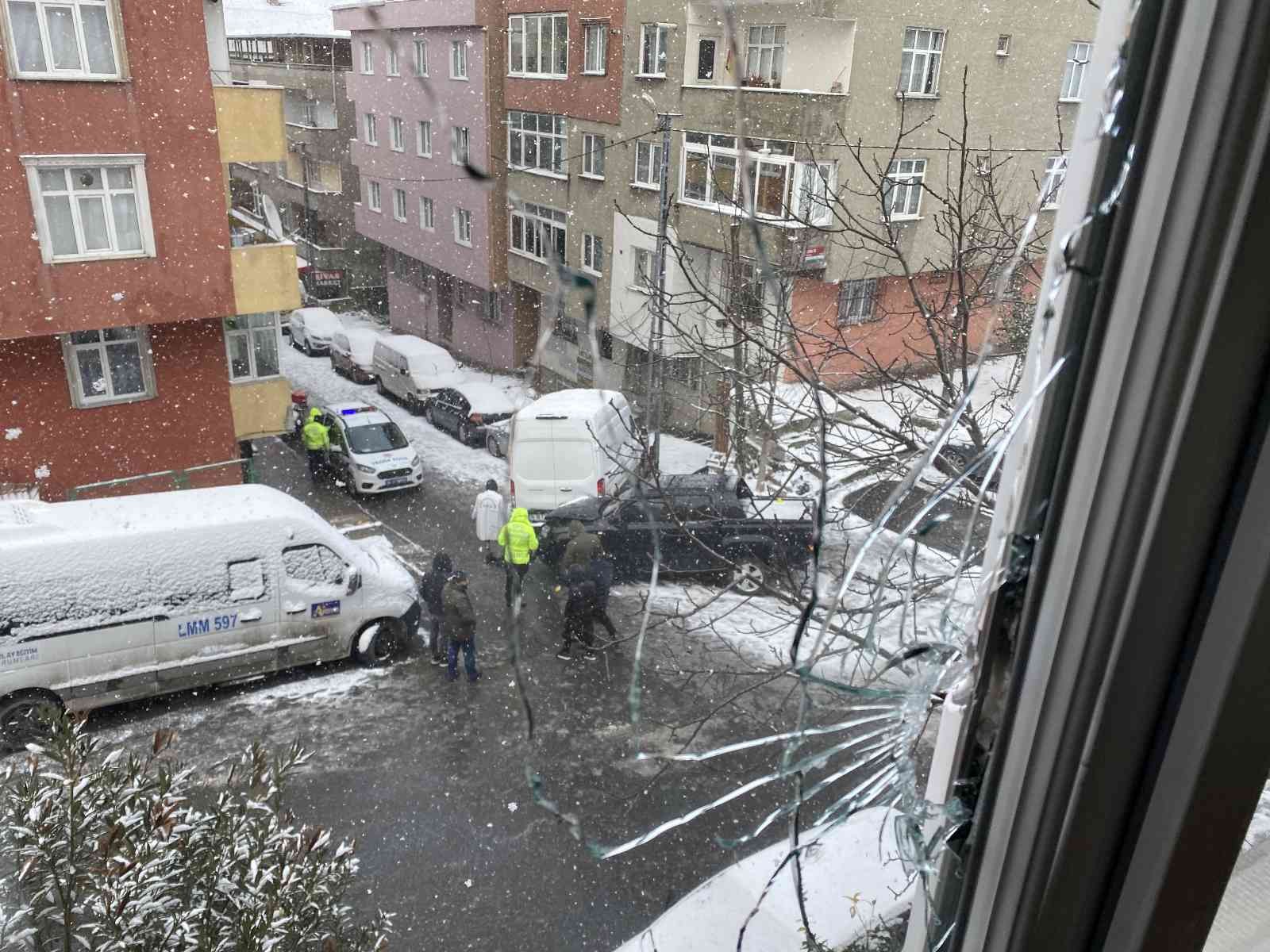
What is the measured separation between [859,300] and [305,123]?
171 inches

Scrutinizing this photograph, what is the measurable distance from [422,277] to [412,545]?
178cm

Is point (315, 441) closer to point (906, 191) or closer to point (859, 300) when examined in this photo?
point (859, 300)

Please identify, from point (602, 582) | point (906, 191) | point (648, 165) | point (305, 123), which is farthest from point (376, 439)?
point (648, 165)

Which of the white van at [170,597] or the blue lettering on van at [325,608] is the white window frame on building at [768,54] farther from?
the blue lettering on van at [325,608]

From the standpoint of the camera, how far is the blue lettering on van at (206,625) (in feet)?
11.9

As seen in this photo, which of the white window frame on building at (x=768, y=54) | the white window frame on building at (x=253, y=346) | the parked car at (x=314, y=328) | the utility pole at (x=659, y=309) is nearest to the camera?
the white window frame on building at (x=768, y=54)

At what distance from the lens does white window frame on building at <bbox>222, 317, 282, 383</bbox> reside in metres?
6.15

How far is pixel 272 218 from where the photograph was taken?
5.97 m

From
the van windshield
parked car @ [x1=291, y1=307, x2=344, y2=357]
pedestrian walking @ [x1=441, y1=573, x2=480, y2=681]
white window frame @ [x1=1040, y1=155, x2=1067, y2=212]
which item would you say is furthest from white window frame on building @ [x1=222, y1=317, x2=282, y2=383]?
white window frame @ [x1=1040, y1=155, x2=1067, y2=212]

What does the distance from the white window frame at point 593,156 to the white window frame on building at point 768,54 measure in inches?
11.9

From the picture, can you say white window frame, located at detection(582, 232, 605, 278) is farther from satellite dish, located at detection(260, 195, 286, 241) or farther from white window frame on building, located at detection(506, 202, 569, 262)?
satellite dish, located at detection(260, 195, 286, 241)

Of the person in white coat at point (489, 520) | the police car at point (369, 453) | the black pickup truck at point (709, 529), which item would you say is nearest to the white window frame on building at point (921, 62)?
the black pickup truck at point (709, 529)

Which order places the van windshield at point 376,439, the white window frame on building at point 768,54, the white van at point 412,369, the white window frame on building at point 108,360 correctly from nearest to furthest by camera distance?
the white window frame on building at point 768,54 → the white window frame on building at point 108,360 → the van windshield at point 376,439 → the white van at point 412,369

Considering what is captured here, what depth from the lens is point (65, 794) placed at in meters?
1.38
